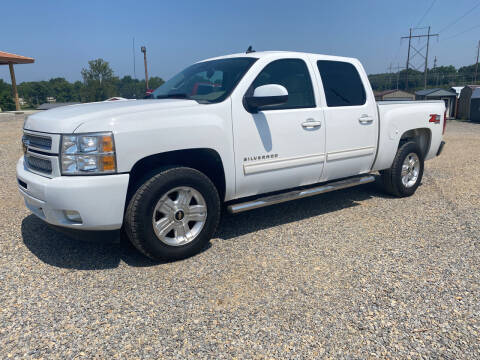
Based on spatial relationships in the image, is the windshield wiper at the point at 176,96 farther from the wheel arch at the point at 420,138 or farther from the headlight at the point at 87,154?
the wheel arch at the point at 420,138

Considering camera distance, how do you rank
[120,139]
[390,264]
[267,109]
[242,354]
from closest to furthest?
[242,354] → [120,139] → [390,264] → [267,109]

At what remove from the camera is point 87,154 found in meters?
3.01

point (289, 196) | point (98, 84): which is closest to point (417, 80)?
point (98, 84)

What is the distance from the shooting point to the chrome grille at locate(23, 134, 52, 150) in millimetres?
3189

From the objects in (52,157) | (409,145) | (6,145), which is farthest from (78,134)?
(6,145)

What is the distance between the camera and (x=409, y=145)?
565 centimetres

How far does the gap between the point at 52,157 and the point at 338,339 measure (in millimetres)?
2549

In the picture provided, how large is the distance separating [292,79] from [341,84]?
30.8 inches

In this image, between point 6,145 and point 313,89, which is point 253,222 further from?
point 6,145

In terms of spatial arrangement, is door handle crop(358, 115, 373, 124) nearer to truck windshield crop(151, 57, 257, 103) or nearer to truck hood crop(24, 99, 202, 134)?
truck windshield crop(151, 57, 257, 103)

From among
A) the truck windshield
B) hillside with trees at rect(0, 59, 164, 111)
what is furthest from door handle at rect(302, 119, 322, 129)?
hillside with trees at rect(0, 59, 164, 111)

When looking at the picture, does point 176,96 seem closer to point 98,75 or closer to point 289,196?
point 289,196

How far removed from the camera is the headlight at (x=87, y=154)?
301cm

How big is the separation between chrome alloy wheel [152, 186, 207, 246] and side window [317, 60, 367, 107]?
2030mm
